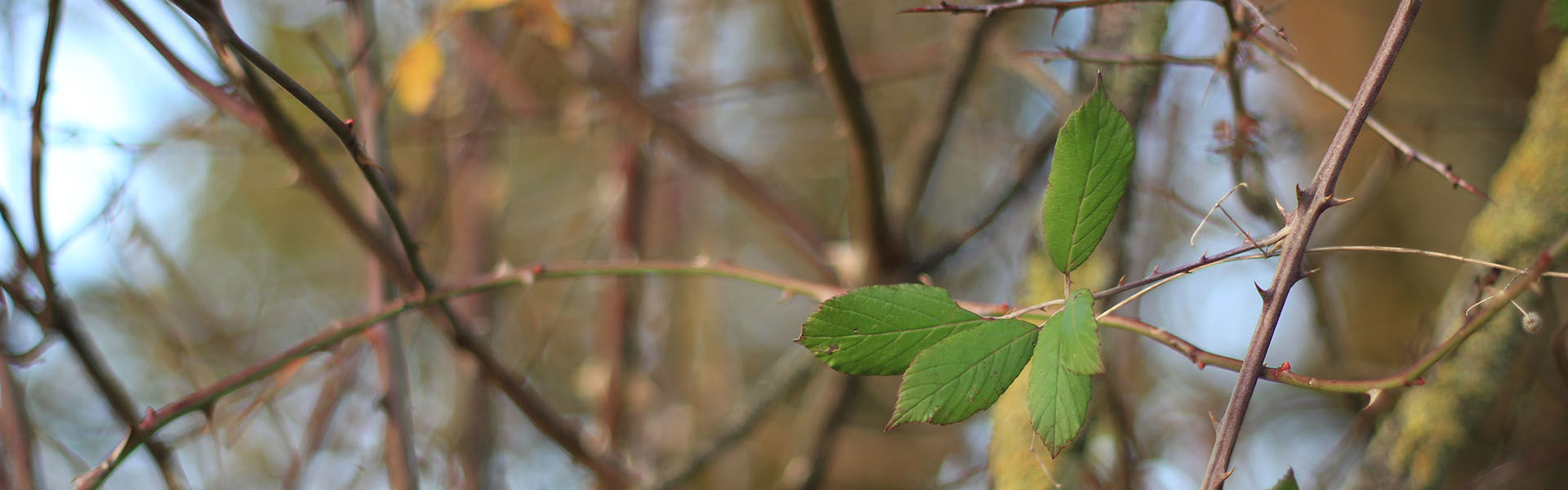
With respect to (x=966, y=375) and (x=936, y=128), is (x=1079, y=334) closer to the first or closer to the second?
(x=966, y=375)

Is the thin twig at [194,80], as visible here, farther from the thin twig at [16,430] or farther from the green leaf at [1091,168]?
the green leaf at [1091,168]

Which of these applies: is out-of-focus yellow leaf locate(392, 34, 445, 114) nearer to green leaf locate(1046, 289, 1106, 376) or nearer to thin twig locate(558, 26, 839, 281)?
thin twig locate(558, 26, 839, 281)

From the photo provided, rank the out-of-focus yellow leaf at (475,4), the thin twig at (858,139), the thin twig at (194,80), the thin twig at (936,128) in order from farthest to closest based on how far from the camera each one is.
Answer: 1. the thin twig at (936,128)
2. the out-of-focus yellow leaf at (475,4)
3. the thin twig at (858,139)
4. the thin twig at (194,80)

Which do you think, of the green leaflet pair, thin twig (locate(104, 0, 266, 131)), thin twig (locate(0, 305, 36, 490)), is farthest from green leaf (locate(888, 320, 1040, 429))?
thin twig (locate(0, 305, 36, 490))

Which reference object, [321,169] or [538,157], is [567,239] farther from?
[321,169]

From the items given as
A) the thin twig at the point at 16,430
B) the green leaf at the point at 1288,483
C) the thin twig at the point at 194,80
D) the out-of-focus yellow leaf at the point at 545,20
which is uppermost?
the out-of-focus yellow leaf at the point at 545,20

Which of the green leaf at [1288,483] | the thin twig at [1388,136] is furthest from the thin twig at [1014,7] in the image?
the green leaf at [1288,483]

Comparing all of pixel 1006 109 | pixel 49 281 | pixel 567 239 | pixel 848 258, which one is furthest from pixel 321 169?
pixel 1006 109
